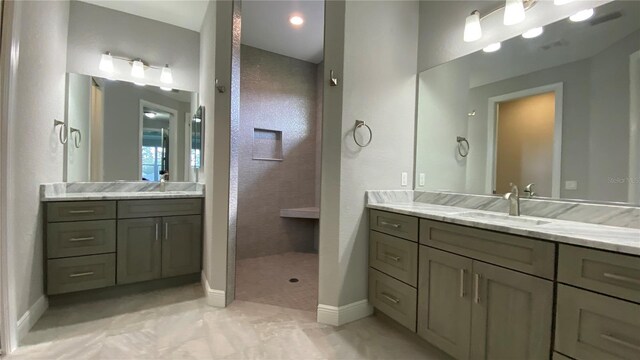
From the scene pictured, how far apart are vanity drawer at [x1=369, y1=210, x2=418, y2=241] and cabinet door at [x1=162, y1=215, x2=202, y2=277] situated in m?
1.69

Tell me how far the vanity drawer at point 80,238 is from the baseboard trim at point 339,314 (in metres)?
1.82

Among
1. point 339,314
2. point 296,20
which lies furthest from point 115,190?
point 296,20

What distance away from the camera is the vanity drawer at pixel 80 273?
6.76ft

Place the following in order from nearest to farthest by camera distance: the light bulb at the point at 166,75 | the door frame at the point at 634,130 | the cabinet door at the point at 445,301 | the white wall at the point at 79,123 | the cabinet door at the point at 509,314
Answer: the cabinet door at the point at 509,314 → the door frame at the point at 634,130 → the cabinet door at the point at 445,301 → the white wall at the point at 79,123 → the light bulb at the point at 166,75

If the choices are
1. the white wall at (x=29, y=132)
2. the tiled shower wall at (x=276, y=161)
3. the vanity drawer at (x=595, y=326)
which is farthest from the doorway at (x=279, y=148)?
the vanity drawer at (x=595, y=326)

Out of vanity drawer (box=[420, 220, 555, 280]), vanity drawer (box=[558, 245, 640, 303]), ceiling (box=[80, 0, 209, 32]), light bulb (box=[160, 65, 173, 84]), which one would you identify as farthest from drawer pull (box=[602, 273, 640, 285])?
light bulb (box=[160, 65, 173, 84])

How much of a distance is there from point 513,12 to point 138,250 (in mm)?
3298

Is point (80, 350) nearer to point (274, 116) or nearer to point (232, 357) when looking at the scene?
point (232, 357)

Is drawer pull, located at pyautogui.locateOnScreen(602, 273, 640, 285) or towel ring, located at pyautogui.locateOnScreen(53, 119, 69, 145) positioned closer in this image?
drawer pull, located at pyautogui.locateOnScreen(602, 273, 640, 285)

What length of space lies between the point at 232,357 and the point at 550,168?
2188 millimetres

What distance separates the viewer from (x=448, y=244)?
4.89 ft

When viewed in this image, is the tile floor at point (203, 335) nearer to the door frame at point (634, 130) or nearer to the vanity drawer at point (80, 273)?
the vanity drawer at point (80, 273)

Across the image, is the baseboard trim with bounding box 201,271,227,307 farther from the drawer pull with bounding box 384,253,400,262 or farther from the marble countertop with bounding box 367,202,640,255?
the marble countertop with bounding box 367,202,640,255

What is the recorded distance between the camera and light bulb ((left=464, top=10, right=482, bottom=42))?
184 cm
